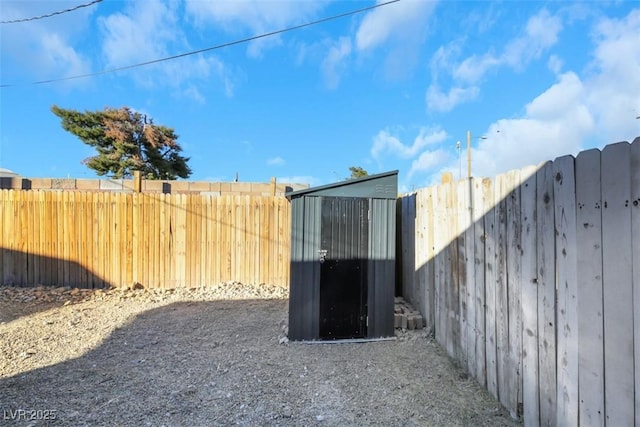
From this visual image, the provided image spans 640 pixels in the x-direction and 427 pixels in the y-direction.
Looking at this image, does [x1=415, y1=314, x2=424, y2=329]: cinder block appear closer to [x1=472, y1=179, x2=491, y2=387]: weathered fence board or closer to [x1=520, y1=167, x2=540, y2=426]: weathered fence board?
[x1=472, y1=179, x2=491, y2=387]: weathered fence board

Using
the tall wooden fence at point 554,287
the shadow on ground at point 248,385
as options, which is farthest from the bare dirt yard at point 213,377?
the tall wooden fence at point 554,287

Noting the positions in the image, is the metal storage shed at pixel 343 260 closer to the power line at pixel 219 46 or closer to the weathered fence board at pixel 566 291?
the weathered fence board at pixel 566 291

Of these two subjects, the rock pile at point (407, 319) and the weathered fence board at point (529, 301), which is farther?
the rock pile at point (407, 319)

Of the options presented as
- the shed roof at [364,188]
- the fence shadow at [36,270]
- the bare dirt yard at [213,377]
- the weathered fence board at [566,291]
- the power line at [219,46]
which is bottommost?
the bare dirt yard at [213,377]

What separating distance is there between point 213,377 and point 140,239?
4.04 meters

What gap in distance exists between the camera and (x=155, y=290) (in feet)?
18.9

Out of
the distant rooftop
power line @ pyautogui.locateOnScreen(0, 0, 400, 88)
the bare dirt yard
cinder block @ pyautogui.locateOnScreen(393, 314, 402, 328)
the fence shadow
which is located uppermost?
power line @ pyautogui.locateOnScreen(0, 0, 400, 88)

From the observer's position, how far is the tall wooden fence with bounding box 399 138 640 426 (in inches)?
51.2

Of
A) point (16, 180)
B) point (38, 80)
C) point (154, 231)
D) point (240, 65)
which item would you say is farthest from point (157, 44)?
point (16, 180)

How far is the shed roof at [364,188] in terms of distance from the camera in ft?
11.5

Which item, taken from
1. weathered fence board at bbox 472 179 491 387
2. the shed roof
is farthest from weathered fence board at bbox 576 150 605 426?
the shed roof

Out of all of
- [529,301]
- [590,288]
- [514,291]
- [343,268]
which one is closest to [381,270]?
[343,268]

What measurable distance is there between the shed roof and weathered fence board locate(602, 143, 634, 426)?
7.45 ft

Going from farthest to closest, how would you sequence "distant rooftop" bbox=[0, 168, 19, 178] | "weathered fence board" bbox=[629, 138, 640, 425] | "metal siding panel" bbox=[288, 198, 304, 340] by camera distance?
"distant rooftop" bbox=[0, 168, 19, 178] → "metal siding panel" bbox=[288, 198, 304, 340] → "weathered fence board" bbox=[629, 138, 640, 425]
